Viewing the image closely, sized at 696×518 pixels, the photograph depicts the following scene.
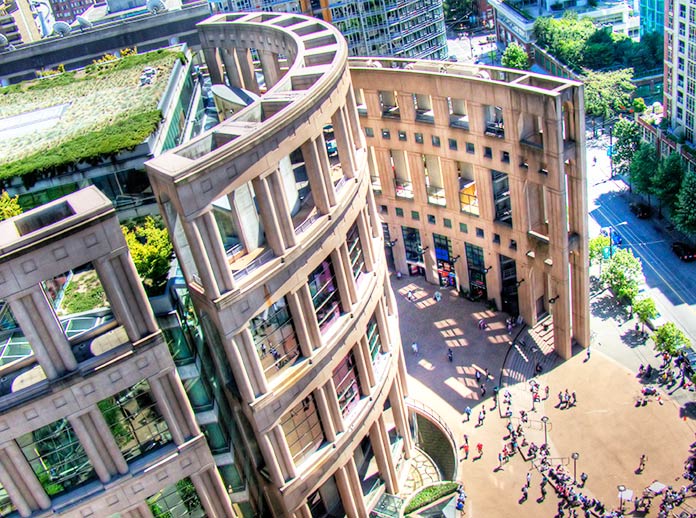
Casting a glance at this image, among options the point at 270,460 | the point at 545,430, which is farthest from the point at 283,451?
the point at 545,430

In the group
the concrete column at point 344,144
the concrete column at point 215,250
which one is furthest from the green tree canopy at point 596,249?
the concrete column at point 215,250

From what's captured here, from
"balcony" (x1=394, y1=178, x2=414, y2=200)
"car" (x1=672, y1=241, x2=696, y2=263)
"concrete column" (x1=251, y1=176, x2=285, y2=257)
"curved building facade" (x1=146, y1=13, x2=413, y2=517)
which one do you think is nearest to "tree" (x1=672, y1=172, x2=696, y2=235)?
"car" (x1=672, y1=241, x2=696, y2=263)

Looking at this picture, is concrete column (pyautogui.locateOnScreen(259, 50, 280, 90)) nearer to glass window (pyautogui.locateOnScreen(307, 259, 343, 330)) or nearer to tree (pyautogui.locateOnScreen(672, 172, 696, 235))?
glass window (pyautogui.locateOnScreen(307, 259, 343, 330))

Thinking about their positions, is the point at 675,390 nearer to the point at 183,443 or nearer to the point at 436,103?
the point at 436,103

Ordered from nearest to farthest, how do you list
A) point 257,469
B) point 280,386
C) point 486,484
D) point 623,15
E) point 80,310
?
1. point 80,310
2. point 280,386
3. point 257,469
4. point 486,484
5. point 623,15

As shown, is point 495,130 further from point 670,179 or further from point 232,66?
point 670,179

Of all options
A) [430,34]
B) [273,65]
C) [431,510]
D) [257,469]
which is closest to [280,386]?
[257,469]

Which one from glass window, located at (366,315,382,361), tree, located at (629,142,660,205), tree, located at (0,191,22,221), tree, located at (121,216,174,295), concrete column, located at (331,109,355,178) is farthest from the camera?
tree, located at (629,142,660,205)
